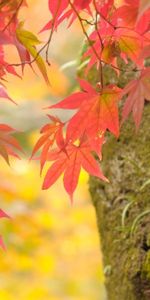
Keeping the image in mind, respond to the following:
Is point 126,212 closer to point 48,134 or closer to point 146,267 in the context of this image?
point 146,267

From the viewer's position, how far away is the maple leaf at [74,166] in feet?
2.98

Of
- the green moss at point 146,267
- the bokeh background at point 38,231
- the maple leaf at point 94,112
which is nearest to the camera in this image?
the maple leaf at point 94,112

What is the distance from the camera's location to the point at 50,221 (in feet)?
11.6

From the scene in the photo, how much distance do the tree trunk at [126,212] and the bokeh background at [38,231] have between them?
172cm

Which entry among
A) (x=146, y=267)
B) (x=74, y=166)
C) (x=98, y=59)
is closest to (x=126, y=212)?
(x=146, y=267)

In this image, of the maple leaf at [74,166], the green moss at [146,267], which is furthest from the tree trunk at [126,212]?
the maple leaf at [74,166]

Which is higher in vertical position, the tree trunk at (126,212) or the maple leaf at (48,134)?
the maple leaf at (48,134)

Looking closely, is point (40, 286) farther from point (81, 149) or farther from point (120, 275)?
point (81, 149)

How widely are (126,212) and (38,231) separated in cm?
233

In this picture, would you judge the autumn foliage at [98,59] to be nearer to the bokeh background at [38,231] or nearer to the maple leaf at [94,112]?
the maple leaf at [94,112]

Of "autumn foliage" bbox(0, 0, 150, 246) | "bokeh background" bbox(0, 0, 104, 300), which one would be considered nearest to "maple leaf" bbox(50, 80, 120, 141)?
"autumn foliage" bbox(0, 0, 150, 246)

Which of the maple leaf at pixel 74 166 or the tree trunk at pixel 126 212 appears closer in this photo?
the maple leaf at pixel 74 166

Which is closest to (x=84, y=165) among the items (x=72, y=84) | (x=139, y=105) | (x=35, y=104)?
(x=139, y=105)

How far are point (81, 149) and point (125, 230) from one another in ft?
0.94
